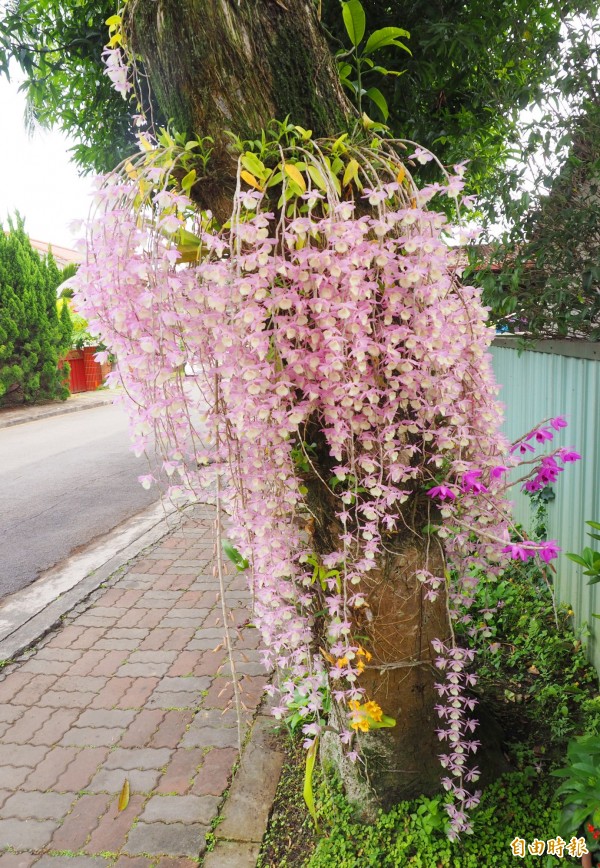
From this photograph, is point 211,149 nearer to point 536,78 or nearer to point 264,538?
point 264,538

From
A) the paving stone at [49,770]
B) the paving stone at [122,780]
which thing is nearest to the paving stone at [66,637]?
the paving stone at [49,770]

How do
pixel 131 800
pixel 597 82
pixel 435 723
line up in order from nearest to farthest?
pixel 435 723 → pixel 131 800 → pixel 597 82

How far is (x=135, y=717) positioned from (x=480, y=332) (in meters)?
2.43

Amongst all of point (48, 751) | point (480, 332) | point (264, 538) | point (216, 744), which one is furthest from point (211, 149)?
point (48, 751)

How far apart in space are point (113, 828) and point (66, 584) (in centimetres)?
253

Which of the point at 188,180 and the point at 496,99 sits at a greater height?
the point at 496,99

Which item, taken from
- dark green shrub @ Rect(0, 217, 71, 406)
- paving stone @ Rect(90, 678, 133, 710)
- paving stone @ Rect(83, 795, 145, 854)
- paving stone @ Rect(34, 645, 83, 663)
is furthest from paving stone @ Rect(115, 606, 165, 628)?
dark green shrub @ Rect(0, 217, 71, 406)

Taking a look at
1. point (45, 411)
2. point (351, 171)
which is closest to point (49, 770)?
point (351, 171)

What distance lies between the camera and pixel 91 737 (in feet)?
9.35

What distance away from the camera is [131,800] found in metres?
2.43

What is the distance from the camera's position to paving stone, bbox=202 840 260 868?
6.88ft

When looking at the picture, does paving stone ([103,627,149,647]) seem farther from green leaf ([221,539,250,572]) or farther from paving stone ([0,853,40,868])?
green leaf ([221,539,250,572])

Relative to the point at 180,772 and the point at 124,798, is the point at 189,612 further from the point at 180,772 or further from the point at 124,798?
the point at 124,798

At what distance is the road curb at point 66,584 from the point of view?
3.85m
